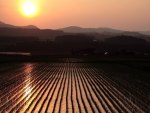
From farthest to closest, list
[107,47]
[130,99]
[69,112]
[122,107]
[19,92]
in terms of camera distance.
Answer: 1. [107,47]
2. [19,92]
3. [130,99]
4. [122,107]
5. [69,112]

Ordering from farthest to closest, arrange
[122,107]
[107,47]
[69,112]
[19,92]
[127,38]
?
[127,38], [107,47], [19,92], [122,107], [69,112]

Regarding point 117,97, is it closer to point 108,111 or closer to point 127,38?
point 108,111

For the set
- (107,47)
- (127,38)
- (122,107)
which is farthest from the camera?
(127,38)

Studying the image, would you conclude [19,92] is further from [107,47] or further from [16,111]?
[107,47]

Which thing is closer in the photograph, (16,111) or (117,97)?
(16,111)

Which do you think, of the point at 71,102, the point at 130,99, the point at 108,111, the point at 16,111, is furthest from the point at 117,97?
the point at 16,111

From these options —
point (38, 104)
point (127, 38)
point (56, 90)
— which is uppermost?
point (38, 104)

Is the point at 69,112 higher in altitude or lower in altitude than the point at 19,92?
higher

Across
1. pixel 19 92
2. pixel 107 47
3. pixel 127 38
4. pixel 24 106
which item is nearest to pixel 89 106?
pixel 24 106

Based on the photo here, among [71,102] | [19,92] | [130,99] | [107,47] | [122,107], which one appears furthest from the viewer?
[107,47]
